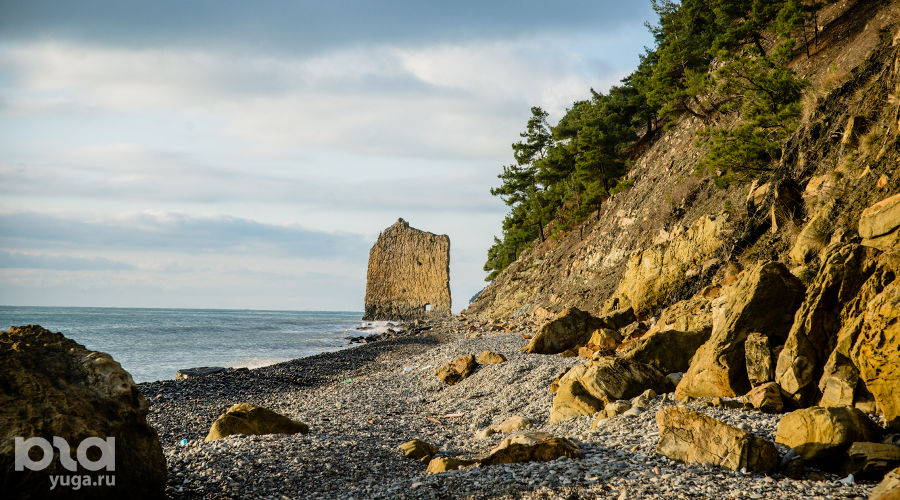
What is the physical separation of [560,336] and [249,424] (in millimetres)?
11853

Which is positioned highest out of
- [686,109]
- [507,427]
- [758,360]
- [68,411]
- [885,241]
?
[686,109]

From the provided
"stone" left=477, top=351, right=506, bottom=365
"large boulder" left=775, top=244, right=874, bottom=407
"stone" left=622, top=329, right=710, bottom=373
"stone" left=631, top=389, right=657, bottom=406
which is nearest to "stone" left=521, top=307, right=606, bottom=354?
"stone" left=477, top=351, right=506, bottom=365

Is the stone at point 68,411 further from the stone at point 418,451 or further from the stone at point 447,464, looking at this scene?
the stone at point 418,451

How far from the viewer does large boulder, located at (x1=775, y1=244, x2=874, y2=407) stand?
8445mm

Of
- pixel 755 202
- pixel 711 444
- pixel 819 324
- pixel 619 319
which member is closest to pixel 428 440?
pixel 711 444

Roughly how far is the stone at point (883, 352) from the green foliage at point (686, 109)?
42.3 feet

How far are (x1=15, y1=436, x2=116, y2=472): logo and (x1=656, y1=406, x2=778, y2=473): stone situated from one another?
23.1ft

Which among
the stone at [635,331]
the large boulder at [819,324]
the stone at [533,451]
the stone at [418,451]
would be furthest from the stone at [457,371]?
the large boulder at [819,324]

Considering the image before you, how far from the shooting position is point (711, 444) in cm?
688

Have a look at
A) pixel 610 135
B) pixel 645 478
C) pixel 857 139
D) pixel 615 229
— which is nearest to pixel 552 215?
pixel 610 135

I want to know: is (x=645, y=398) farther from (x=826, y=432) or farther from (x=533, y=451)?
(x=826, y=432)

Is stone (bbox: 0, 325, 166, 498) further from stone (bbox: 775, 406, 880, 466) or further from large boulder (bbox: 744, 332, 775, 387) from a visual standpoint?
large boulder (bbox: 744, 332, 775, 387)

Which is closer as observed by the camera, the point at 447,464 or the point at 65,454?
the point at 65,454

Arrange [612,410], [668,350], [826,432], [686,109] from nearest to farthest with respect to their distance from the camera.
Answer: [826,432]
[612,410]
[668,350]
[686,109]
